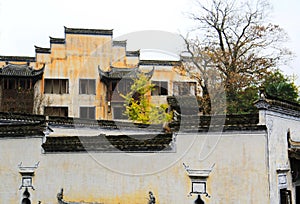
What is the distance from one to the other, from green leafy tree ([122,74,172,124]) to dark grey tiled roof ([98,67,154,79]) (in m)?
0.52

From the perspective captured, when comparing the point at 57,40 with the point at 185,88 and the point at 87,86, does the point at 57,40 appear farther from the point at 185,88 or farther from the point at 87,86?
the point at 185,88

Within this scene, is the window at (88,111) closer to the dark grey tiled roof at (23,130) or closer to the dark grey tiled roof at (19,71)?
the dark grey tiled roof at (19,71)

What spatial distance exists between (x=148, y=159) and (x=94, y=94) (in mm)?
19482

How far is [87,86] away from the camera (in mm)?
28156

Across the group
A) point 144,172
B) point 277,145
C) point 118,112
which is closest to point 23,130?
point 144,172

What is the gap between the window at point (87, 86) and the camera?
28.0 m

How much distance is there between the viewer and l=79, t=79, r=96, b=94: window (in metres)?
28.0

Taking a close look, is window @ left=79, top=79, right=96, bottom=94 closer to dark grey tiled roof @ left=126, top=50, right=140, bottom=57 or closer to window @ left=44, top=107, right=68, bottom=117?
window @ left=44, top=107, right=68, bottom=117

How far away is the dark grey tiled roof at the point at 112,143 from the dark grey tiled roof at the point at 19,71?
17.6m

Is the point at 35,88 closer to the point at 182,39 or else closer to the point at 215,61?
the point at 182,39

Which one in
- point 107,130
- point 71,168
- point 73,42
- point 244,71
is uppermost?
point 73,42

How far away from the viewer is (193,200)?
328 inches

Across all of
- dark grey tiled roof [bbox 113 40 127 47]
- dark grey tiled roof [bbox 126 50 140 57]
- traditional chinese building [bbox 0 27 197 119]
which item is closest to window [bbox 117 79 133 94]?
traditional chinese building [bbox 0 27 197 119]

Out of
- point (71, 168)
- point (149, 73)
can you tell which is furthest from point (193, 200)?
point (149, 73)
